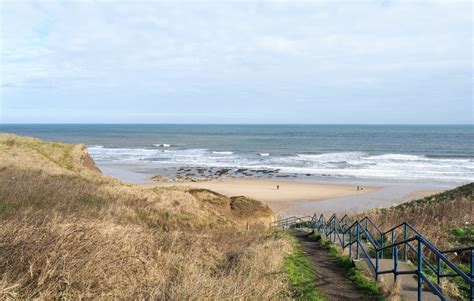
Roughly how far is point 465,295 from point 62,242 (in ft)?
23.5

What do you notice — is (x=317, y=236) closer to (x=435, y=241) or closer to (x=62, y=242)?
(x=435, y=241)

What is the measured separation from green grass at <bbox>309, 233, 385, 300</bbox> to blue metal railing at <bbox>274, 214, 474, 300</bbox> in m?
0.26

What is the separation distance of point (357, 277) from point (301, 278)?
1365 mm

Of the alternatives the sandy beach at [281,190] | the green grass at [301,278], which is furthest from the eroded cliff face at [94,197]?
the sandy beach at [281,190]

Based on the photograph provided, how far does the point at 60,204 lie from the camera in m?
11.8

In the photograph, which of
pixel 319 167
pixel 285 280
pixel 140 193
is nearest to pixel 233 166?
pixel 319 167

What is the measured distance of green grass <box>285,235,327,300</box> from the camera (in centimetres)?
728

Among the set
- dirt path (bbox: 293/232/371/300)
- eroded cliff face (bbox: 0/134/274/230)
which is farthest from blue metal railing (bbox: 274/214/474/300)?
eroded cliff face (bbox: 0/134/274/230)

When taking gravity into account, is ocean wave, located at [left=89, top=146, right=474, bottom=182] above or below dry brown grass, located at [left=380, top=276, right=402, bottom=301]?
below

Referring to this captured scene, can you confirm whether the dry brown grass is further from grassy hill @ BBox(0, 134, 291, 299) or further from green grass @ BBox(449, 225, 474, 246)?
green grass @ BBox(449, 225, 474, 246)

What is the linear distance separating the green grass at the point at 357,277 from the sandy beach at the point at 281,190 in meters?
19.5

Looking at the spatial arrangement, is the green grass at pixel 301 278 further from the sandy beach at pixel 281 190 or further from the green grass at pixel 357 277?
the sandy beach at pixel 281 190

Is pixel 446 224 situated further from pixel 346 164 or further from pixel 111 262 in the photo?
pixel 346 164

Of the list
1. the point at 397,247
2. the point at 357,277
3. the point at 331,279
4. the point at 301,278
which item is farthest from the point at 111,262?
the point at 397,247
